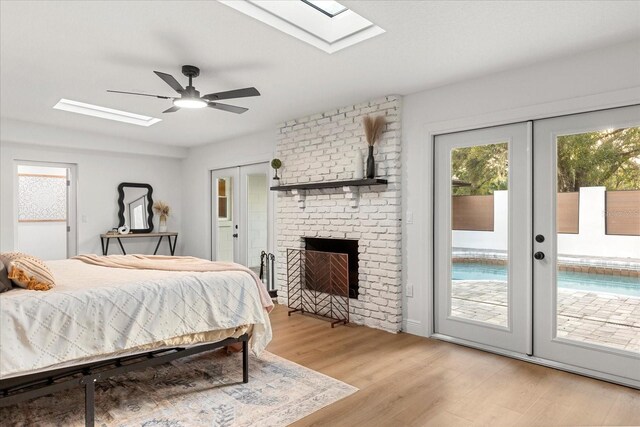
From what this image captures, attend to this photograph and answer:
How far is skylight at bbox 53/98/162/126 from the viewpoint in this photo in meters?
4.61

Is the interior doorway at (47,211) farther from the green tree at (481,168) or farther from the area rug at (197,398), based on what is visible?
the green tree at (481,168)

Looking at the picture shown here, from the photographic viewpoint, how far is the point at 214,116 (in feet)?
15.9

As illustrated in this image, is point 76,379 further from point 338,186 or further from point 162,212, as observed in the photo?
point 162,212

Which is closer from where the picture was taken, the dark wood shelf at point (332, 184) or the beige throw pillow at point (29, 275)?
the beige throw pillow at point (29, 275)

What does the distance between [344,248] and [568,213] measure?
7.63 feet

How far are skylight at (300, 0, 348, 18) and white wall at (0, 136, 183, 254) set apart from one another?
184 inches

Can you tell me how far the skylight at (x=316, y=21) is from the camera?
243 centimetres

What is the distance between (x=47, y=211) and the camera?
6.56 metres

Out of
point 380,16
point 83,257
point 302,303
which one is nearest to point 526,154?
point 380,16

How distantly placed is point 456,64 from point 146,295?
289cm

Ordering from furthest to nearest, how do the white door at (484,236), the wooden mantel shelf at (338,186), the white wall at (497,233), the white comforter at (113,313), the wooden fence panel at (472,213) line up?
1. the wooden mantel shelf at (338,186)
2. the wooden fence panel at (472,213)
3. the white wall at (497,233)
4. the white door at (484,236)
5. the white comforter at (113,313)

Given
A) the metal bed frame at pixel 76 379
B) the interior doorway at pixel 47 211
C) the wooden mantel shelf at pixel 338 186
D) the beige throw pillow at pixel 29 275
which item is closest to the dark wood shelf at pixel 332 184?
the wooden mantel shelf at pixel 338 186

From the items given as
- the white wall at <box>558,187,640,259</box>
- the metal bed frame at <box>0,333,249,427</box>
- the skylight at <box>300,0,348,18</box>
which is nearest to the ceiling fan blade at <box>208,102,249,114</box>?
the skylight at <box>300,0,348,18</box>

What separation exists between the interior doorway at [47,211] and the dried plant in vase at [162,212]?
49.9 inches
